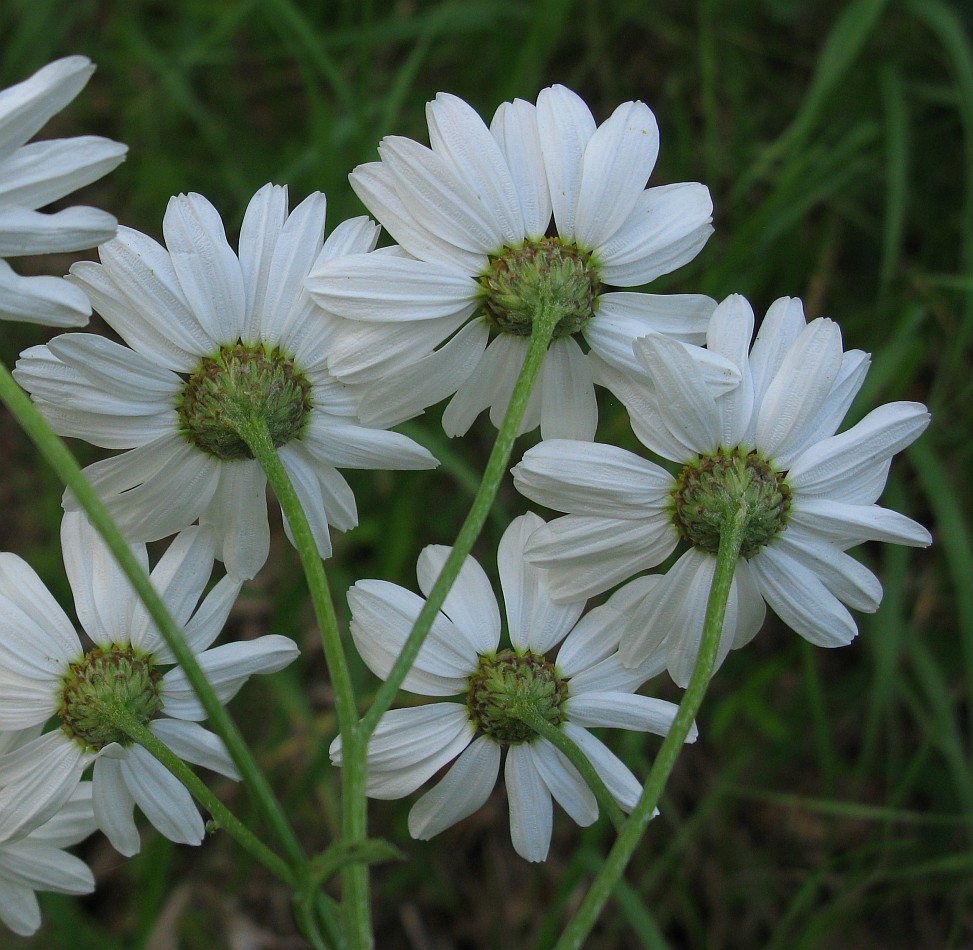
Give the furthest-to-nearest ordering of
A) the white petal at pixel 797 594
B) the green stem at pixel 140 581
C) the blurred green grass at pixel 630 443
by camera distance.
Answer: the blurred green grass at pixel 630 443
the white petal at pixel 797 594
the green stem at pixel 140 581

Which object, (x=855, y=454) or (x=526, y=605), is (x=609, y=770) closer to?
(x=526, y=605)

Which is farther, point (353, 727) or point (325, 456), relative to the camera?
point (325, 456)

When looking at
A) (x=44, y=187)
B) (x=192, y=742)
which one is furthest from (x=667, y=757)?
(x=44, y=187)

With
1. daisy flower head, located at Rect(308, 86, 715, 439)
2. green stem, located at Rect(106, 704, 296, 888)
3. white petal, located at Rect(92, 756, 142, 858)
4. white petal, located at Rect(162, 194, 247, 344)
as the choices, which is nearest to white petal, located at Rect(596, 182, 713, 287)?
daisy flower head, located at Rect(308, 86, 715, 439)

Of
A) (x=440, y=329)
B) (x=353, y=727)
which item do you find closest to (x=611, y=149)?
(x=440, y=329)

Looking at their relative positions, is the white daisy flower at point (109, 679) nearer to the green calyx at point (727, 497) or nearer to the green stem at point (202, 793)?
the green stem at point (202, 793)

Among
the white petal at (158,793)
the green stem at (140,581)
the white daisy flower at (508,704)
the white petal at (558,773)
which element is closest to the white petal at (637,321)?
the white daisy flower at (508,704)

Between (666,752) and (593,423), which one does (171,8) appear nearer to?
(593,423)
